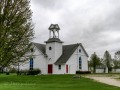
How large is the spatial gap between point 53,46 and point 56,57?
8.63 ft

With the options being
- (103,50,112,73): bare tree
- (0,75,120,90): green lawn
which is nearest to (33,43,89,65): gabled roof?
(0,75,120,90): green lawn

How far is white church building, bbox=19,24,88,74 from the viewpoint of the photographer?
63531mm

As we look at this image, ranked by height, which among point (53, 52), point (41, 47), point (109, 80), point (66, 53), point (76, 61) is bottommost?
point (109, 80)

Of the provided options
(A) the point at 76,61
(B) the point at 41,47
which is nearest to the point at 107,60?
(A) the point at 76,61

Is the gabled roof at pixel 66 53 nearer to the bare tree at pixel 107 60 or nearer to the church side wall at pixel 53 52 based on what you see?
the church side wall at pixel 53 52

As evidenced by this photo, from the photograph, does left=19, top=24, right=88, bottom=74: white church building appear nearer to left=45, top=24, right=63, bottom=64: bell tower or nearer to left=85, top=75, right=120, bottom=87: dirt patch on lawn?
left=45, top=24, right=63, bottom=64: bell tower

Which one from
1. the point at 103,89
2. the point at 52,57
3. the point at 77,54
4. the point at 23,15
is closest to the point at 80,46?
the point at 77,54

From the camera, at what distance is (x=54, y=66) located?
2515 inches

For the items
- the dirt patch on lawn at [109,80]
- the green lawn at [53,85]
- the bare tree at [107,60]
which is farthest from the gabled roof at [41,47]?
the bare tree at [107,60]

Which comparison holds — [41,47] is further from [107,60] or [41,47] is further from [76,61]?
[107,60]

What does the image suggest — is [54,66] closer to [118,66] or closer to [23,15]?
[23,15]

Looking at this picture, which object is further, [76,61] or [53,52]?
[76,61]

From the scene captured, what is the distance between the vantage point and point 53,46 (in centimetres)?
6419

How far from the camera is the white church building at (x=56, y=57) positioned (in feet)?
208
